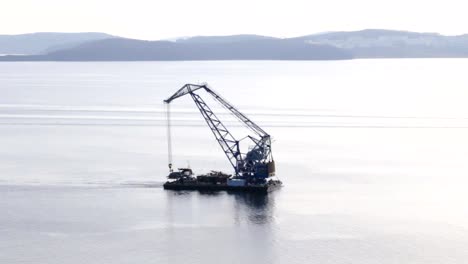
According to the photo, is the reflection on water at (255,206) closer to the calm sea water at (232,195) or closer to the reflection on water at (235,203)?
the reflection on water at (235,203)

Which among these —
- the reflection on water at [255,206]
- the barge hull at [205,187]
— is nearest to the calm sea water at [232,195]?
the reflection on water at [255,206]

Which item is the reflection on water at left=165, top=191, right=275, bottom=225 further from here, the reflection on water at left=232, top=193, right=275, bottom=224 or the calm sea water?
the calm sea water

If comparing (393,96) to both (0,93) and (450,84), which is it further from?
(0,93)

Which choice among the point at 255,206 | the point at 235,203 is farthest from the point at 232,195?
the point at 255,206

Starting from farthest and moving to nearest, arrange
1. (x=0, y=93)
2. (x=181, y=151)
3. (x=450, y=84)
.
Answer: (x=450, y=84)
(x=0, y=93)
(x=181, y=151)

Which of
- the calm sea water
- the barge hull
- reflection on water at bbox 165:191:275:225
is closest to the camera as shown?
the calm sea water

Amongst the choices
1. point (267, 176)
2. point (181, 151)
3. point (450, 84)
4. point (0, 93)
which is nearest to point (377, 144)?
point (181, 151)

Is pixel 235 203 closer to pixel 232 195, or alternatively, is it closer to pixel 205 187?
pixel 232 195

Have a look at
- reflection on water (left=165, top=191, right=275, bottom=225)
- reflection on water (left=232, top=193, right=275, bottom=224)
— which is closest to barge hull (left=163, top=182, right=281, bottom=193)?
reflection on water (left=165, top=191, right=275, bottom=225)
